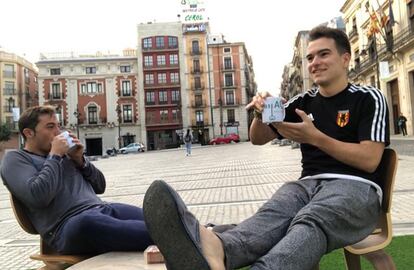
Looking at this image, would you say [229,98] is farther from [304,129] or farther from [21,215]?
[304,129]

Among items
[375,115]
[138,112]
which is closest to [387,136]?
[375,115]

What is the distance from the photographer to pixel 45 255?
7.93 ft

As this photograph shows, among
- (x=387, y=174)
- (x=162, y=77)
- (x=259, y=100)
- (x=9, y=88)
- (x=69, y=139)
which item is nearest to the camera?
(x=259, y=100)

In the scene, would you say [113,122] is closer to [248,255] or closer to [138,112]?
[138,112]

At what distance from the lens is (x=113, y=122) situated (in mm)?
59625

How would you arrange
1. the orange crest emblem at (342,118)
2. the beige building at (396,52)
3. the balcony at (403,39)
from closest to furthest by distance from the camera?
the orange crest emblem at (342,118) < the balcony at (403,39) < the beige building at (396,52)

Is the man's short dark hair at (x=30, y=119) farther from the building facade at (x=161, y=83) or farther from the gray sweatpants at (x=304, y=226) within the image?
the building facade at (x=161, y=83)

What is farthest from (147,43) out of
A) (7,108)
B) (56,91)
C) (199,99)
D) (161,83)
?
(7,108)

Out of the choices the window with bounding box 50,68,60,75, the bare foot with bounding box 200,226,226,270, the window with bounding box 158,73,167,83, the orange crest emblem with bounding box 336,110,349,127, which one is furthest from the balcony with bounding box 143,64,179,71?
the bare foot with bounding box 200,226,226,270

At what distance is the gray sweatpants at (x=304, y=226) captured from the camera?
5.65 ft

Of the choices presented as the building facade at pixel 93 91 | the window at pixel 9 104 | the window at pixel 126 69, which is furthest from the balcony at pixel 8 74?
the window at pixel 126 69

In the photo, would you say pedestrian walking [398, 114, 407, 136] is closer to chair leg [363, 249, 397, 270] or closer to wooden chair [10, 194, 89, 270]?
chair leg [363, 249, 397, 270]

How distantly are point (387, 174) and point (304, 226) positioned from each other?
745 millimetres

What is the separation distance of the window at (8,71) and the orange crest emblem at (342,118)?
7056 centimetres
